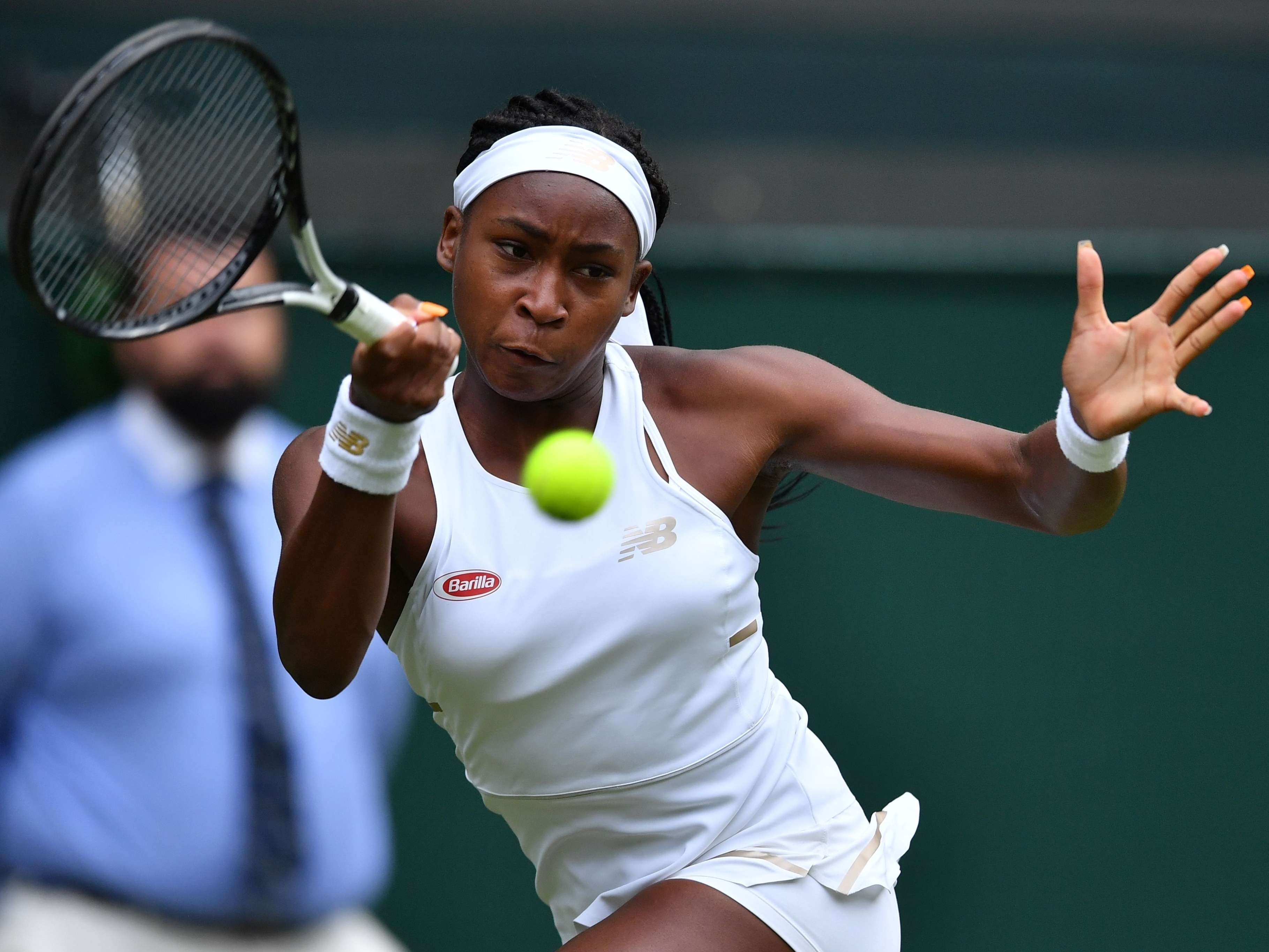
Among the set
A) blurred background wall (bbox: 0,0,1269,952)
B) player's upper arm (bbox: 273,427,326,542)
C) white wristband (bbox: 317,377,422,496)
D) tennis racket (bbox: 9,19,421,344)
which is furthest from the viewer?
blurred background wall (bbox: 0,0,1269,952)

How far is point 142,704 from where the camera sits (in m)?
3.37

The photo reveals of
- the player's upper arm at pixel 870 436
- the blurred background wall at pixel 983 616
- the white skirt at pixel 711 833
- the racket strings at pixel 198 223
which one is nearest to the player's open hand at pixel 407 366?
the racket strings at pixel 198 223

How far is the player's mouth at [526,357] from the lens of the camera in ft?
7.43

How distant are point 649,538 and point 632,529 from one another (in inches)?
1.0

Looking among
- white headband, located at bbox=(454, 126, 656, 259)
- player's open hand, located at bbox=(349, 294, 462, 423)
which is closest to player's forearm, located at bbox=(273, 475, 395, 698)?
player's open hand, located at bbox=(349, 294, 462, 423)

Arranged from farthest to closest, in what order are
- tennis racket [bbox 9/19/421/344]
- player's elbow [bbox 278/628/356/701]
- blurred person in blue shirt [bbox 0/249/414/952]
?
blurred person in blue shirt [bbox 0/249/414/952]
player's elbow [bbox 278/628/356/701]
tennis racket [bbox 9/19/421/344]

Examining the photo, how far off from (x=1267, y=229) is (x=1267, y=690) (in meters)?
1.61

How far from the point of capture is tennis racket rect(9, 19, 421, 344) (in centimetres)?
191

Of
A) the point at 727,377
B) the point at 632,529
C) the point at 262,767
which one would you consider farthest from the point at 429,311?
the point at 262,767

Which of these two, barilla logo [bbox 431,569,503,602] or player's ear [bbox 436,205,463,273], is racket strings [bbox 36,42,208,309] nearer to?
player's ear [bbox 436,205,463,273]

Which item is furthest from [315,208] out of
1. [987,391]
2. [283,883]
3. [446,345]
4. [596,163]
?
[446,345]

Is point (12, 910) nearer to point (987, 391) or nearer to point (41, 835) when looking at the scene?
point (41, 835)

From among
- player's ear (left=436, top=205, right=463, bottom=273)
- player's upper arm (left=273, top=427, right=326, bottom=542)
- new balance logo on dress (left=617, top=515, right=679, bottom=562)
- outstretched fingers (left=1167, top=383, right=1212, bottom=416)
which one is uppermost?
outstretched fingers (left=1167, top=383, right=1212, bottom=416)

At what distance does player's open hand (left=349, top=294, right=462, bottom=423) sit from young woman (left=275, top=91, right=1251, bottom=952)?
0.10 meters
